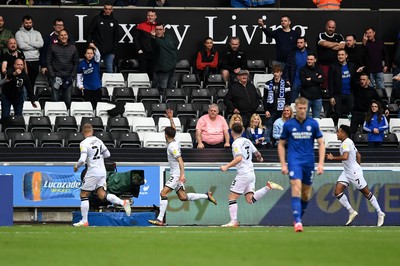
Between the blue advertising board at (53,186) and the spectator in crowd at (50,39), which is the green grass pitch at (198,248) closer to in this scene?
the blue advertising board at (53,186)

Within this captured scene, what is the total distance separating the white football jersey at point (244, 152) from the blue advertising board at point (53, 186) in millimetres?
3187

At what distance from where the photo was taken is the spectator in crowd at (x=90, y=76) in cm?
2841

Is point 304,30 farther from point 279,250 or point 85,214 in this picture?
point 279,250

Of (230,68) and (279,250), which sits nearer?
(279,250)

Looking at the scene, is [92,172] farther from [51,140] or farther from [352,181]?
[352,181]

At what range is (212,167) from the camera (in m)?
25.7

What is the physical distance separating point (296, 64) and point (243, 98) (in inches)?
87.2

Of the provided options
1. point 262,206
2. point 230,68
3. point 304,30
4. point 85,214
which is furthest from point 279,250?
point 304,30

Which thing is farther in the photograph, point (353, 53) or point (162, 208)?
point (353, 53)

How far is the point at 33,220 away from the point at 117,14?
7309 mm

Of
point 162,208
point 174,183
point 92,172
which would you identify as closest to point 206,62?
point 174,183

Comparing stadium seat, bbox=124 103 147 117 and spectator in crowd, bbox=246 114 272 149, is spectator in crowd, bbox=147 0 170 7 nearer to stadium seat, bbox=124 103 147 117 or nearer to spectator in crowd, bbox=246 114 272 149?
stadium seat, bbox=124 103 147 117

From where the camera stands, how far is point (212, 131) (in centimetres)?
2627

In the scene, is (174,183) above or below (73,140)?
below
